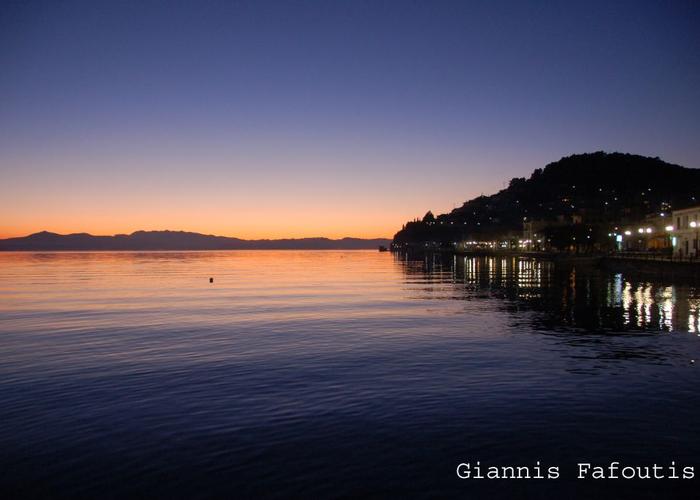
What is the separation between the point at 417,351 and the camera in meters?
25.8

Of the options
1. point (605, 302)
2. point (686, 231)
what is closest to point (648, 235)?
point (686, 231)

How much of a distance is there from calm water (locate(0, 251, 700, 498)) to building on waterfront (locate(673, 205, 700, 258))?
6733 centimetres

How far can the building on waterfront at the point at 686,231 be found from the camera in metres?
91.3

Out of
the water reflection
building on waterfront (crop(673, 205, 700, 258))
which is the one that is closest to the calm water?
the water reflection

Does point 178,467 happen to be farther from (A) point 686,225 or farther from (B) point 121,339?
(A) point 686,225

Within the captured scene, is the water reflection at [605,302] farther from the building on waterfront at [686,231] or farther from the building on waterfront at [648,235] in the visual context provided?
the building on waterfront at [648,235]

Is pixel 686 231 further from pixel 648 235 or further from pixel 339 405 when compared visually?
pixel 339 405

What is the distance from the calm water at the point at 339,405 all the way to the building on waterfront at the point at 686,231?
67.3m

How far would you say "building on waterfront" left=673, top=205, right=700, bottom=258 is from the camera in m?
91.3

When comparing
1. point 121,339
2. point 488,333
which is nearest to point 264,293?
point 121,339

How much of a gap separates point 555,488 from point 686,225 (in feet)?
340

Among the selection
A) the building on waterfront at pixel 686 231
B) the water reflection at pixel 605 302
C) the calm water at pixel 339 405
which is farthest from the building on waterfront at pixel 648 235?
the calm water at pixel 339 405

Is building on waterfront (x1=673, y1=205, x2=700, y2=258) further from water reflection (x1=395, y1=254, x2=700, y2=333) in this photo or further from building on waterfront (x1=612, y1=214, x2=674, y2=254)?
water reflection (x1=395, y1=254, x2=700, y2=333)

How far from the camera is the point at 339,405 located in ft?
54.7
